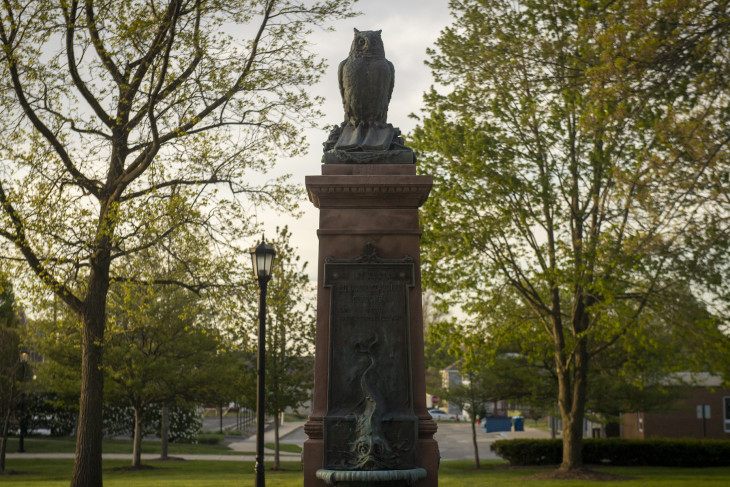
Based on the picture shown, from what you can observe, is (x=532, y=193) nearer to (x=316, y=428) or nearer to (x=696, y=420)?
(x=316, y=428)

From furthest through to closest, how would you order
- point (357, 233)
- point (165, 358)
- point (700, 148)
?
point (165, 358) < point (700, 148) < point (357, 233)

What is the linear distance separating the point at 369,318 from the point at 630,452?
24.2m

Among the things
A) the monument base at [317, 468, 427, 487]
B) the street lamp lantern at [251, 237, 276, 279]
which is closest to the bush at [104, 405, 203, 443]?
the street lamp lantern at [251, 237, 276, 279]

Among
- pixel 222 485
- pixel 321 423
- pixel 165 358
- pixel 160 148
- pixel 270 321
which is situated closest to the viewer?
pixel 321 423

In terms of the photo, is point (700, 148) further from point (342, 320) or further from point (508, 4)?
point (508, 4)

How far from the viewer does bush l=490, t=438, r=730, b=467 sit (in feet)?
95.2

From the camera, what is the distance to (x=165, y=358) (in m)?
28.1

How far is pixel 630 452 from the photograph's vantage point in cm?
2933

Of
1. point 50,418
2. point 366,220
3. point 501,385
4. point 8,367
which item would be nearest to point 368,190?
point 366,220

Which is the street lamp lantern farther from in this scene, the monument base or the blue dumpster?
the blue dumpster

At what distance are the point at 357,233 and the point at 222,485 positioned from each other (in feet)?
42.4

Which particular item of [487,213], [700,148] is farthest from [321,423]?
[487,213]

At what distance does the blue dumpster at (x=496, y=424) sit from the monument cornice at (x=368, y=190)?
51205mm

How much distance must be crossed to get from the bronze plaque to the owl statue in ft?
5.98
